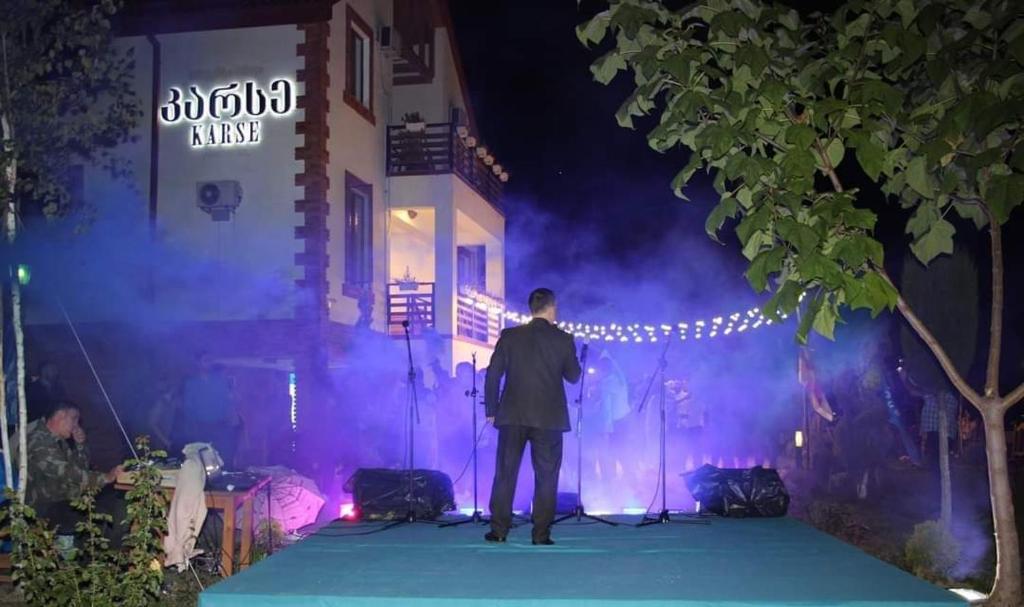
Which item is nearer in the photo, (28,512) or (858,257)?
(858,257)

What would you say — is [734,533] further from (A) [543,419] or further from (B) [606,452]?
(B) [606,452]

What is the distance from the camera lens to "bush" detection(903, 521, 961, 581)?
6.33m

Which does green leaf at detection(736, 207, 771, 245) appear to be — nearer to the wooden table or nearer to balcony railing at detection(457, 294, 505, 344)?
the wooden table

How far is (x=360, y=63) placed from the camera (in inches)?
609

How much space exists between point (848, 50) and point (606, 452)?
7.24m

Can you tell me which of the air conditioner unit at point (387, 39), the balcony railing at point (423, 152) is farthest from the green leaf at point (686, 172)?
the air conditioner unit at point (387, 39)

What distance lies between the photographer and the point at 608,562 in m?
5.70

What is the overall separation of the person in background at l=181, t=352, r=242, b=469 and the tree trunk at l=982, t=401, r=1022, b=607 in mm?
7138

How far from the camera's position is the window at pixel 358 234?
14.3m

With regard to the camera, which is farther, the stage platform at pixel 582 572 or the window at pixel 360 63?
the window at pixel 360 63

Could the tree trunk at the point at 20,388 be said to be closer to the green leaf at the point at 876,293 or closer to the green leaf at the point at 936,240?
the green leaf at the point at 876,293

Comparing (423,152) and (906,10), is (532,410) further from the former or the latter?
(423,152)

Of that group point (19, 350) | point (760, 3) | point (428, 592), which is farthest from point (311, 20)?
point (428, 592)

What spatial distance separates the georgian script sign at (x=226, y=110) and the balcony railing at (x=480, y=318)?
534 centimetres
